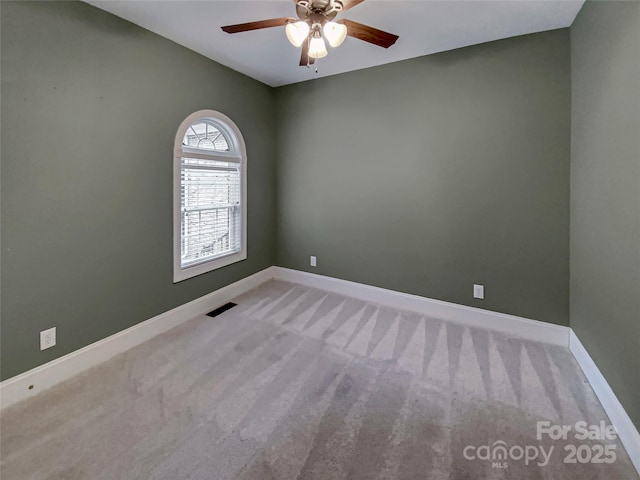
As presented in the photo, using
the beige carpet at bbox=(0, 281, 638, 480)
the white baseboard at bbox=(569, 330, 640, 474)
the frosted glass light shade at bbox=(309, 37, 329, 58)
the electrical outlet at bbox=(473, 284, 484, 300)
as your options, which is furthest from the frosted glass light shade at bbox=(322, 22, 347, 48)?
the white baseboard at bbox=(569, 330, 640, 474)

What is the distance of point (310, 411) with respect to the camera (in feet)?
5.84

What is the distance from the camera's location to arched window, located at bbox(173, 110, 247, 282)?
9.49 ft

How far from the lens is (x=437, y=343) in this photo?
8.46 ft

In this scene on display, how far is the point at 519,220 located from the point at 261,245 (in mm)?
2964

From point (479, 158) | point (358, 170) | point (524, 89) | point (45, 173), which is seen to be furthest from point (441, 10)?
point (45, 173)

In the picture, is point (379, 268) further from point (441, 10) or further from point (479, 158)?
point (441, 10)

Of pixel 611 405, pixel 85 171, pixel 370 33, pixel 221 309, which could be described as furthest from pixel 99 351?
pixel 611 405

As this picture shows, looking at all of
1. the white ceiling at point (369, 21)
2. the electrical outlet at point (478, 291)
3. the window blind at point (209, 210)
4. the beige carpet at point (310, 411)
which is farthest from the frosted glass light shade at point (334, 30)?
the electrical outlet at point (478, 291)

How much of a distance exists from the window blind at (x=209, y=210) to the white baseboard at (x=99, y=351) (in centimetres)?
46

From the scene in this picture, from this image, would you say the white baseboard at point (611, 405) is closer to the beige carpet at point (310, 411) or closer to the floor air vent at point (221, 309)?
the beige carpet at point (310, 411)

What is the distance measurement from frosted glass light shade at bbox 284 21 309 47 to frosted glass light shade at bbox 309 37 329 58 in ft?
0.39

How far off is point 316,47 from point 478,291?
2.57m

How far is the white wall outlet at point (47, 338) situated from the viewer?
2.00 m

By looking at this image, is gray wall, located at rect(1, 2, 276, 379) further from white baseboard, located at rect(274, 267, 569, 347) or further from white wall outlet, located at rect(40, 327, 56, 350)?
white baseboard, located at rect(274, 267, 569, 347)
